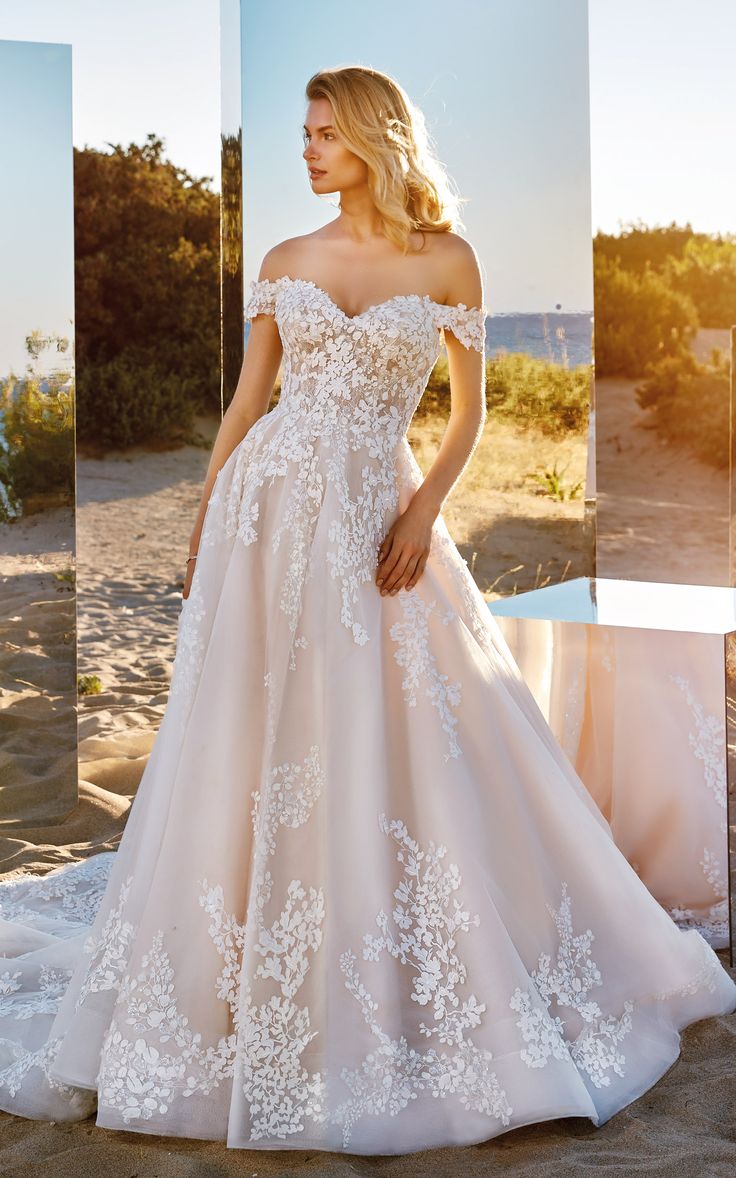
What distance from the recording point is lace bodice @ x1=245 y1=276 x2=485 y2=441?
2598 mm

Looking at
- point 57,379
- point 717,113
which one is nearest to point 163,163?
point 717,113

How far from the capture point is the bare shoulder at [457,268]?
271cm

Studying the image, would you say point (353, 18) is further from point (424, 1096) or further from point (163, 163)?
point (163, 163)

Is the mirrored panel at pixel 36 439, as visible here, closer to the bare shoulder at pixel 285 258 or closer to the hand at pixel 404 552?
the bare shoulder at pixel 285 258

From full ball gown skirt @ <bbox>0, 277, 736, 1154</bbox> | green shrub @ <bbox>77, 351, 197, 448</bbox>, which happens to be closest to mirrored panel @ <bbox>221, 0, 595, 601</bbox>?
full ball gown skirt @ <bbox>0, 277, 736, 1154</bbox>

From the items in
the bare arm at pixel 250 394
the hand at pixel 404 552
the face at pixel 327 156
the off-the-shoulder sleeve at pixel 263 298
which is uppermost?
the face at pixel 327 156

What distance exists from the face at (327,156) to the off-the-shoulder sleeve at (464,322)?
0.31 meters

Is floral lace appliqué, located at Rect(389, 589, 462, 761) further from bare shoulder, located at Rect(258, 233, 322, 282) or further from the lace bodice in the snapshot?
bare shoulder, located at Rect(258, 233, 322, 282)

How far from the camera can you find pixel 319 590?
2479 millimetres

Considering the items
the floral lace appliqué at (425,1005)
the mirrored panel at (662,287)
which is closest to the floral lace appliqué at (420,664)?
the floral lace appliqué at (425,1005)

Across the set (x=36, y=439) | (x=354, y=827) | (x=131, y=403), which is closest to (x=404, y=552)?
(x=354, y=827)

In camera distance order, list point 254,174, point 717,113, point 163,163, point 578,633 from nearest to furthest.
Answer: point 578,633, point 254,174, point 163,163, point 717,113

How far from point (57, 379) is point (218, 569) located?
5.92ft

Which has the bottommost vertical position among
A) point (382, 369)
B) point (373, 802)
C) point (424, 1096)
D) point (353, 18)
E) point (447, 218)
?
point (424, 1096)
